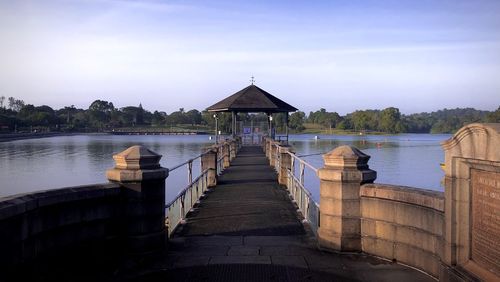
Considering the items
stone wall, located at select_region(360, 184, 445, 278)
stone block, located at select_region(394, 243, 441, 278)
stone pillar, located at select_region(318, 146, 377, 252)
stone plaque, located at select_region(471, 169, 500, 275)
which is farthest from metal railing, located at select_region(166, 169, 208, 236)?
stone plaque, located at select_region(471, 169, 500, 275)

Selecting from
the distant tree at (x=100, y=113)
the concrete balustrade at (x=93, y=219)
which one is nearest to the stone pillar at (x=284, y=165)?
the concrete balustrade at (x=93, y=219)

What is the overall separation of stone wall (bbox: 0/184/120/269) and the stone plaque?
4.47 meters

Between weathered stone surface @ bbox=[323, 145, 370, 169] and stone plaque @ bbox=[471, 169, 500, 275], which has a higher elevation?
weathered stone surface @ bbox=[323, 145, 370, 169]

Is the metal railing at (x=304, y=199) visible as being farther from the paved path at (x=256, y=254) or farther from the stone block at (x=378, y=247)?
the stone block at (x=378, y=247)

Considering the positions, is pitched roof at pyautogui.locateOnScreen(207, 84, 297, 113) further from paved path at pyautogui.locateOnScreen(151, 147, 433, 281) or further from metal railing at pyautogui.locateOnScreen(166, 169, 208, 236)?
paved path at pyautogui.locateOnScreen(151, 147, 433, 281)

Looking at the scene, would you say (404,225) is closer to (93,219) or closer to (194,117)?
(93,219)

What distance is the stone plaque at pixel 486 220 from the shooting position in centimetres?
428

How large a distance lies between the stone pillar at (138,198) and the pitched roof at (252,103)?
19153mm

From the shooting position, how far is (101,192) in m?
6.23

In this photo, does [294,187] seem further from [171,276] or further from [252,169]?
[252,169]

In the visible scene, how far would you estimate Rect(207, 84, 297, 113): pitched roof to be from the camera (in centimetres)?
2608

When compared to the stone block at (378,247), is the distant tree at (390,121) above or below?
above

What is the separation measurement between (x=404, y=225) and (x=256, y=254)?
212 cm

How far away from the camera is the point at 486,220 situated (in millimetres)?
4430
